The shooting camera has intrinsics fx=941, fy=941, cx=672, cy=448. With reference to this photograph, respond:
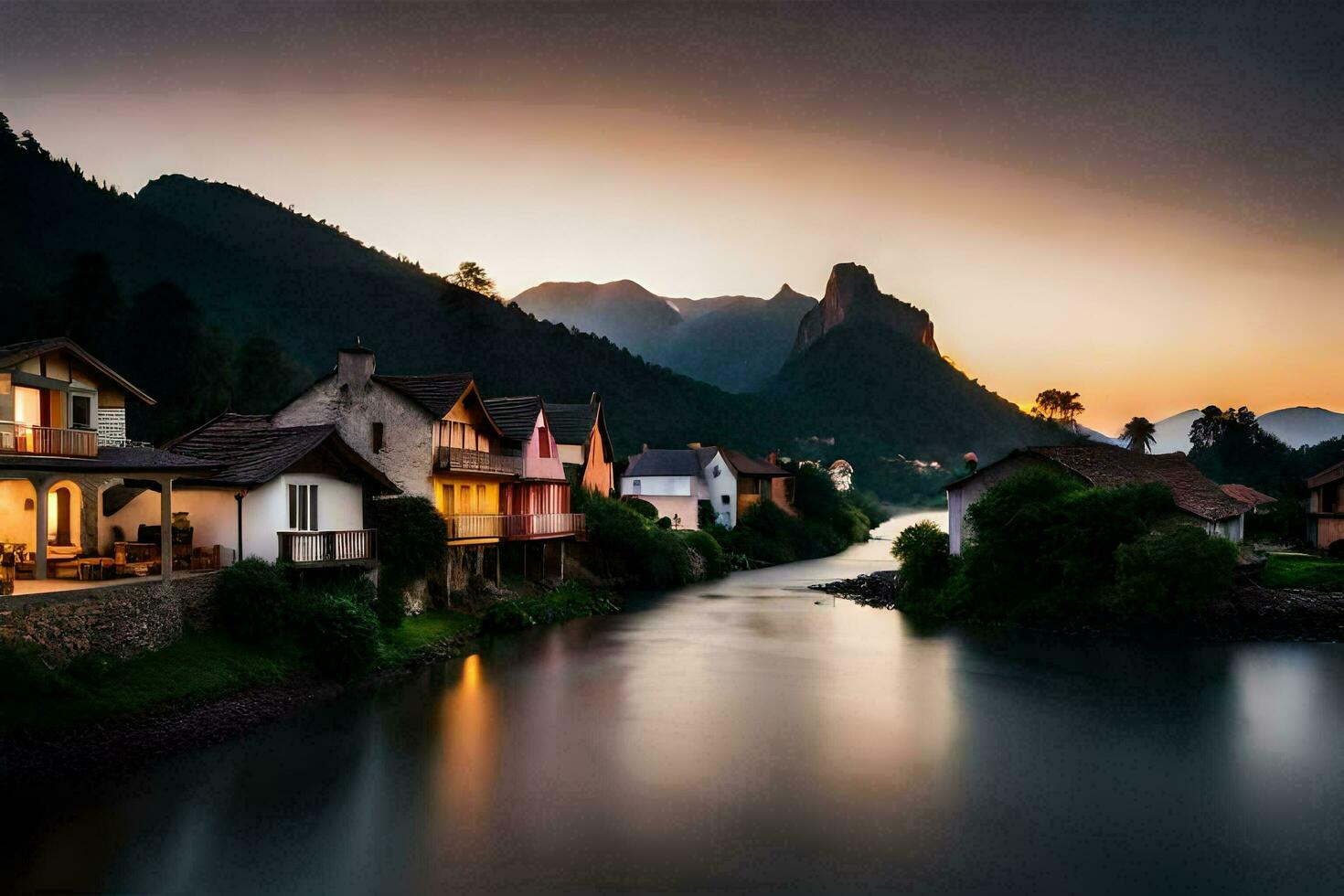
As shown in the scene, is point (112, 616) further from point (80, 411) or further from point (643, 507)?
point (643, 507)

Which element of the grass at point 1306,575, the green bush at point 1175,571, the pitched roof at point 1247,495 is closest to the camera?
the green bush at point 1175,571

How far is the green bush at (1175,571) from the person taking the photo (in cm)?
3828

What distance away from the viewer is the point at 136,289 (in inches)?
3942

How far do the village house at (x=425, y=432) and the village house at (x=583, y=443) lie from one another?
13919 mm

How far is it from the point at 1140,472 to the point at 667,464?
43645 mm

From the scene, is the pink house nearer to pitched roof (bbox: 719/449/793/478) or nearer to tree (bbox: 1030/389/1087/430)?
pitched roof (bbox: 719/449/793/478)

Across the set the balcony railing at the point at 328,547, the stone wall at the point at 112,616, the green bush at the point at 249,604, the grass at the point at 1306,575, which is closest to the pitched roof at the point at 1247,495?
the grass at the point at 1306,575

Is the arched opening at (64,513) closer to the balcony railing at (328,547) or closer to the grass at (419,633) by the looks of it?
the balcony railing at (328,547)

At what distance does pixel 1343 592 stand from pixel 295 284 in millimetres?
125664

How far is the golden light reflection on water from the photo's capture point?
19125 millimetres

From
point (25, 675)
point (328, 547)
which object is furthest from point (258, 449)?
point (25, 675)

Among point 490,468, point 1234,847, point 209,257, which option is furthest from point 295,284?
point 1234,847

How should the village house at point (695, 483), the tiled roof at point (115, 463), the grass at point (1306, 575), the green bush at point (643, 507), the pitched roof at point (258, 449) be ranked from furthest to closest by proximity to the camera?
1. the village house at point (695, 483)
2. the green bush at point (643, 507)
3. the grass at point (1306, 575)
4. the pitched roof at point (258, 449)
5. the tiled roof at point (115, 463)

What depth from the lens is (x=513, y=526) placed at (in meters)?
43.7
